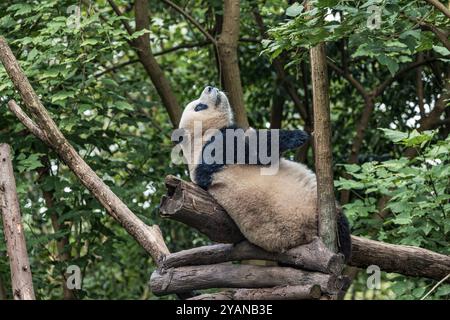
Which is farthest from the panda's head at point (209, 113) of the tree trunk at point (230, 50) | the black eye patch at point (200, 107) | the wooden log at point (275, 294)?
the tree trunk at point (230, 50)

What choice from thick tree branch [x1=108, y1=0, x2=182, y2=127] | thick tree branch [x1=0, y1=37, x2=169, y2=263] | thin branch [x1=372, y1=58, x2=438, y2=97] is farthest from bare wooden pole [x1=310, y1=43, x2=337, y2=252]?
thin branch [x1=372, y1=58, x2=438, y2=97]

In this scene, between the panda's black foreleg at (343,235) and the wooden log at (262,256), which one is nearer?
the wooden log at (262,256)

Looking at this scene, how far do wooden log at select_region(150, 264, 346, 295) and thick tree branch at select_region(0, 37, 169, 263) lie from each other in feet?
0.62

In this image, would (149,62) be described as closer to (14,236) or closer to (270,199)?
(14,236)

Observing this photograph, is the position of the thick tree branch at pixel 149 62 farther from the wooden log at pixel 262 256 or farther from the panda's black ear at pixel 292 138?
the panda's black ear at pixel 292 138

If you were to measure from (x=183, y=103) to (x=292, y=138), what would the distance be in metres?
3.98

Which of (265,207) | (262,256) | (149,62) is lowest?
(262,256)

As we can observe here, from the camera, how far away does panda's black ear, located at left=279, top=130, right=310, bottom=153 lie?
3.79 meters

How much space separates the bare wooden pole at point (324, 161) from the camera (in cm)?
382

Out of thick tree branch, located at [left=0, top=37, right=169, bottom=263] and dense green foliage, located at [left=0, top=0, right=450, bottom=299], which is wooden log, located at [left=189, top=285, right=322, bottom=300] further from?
dense green foliage, located at [left=0, top=0, right=450, bottom=299]

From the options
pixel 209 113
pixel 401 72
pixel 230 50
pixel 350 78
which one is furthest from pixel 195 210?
pixel 401 72

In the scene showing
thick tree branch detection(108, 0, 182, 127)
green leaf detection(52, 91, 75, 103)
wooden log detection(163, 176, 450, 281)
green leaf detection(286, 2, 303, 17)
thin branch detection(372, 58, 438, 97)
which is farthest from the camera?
thin branch detection(372, 58, 438, 97)

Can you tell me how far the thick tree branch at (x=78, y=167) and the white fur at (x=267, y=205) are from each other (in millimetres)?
592

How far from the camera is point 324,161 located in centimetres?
382
